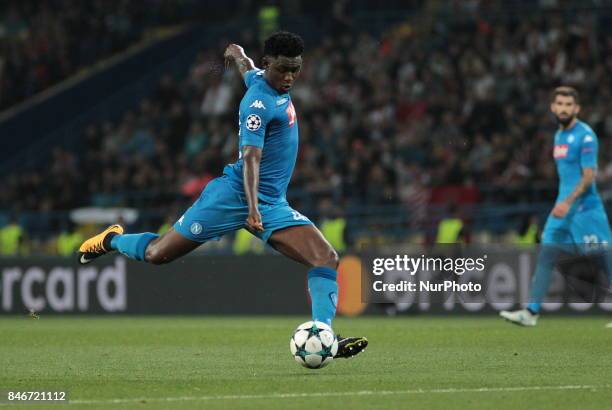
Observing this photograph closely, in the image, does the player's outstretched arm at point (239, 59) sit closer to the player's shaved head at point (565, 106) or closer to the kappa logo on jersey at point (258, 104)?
the kappa logo on jersey at point (258, 104)

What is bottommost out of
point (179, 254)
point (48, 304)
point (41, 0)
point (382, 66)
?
point (48, 304)

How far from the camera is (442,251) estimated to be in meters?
16.4

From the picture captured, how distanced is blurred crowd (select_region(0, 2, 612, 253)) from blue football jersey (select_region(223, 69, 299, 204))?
9.76 m

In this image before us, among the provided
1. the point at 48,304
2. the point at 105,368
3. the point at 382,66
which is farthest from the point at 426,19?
the point at 105,368

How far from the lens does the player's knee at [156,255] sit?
8.99 meters

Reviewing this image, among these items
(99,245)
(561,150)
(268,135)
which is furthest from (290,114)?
(561,150)

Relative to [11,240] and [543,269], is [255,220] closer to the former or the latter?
[543,269]

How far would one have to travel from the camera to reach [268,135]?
8672mm

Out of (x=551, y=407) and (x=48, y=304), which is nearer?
(x=551, y=407)

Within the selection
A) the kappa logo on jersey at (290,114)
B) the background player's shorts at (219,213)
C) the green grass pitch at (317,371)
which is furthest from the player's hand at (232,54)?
the green grass pitch at (317,371)

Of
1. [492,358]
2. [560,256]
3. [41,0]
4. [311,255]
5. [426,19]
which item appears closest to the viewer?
[311,255]

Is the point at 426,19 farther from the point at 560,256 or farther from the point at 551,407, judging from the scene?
the point at 551,407

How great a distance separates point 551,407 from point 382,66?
1547 cm

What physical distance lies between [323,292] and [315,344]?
1.39 ft
